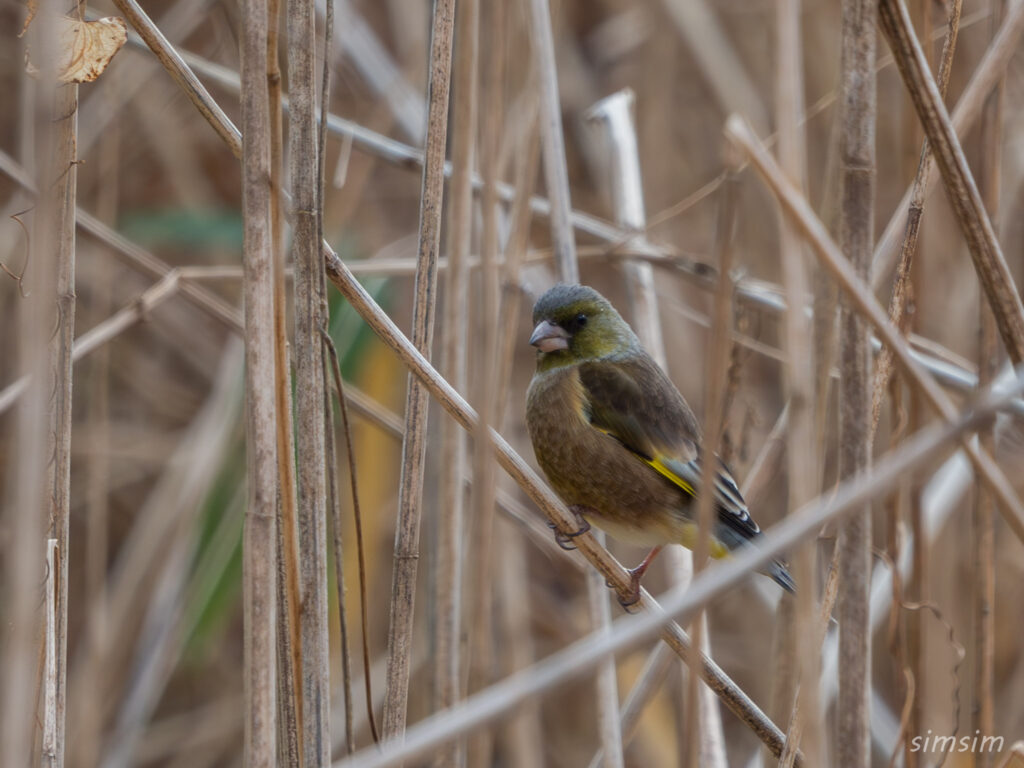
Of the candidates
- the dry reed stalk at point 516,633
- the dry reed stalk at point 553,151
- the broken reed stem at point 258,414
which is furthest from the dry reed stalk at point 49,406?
the dry reed stalk at point 516,633

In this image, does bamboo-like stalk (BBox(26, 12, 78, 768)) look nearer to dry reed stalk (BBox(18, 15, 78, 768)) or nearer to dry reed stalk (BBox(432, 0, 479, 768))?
dry reed stalk (BBox(18, 15, 78, 768))

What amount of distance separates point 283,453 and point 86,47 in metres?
0.75

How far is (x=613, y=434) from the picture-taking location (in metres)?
2.82

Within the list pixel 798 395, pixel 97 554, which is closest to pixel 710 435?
pixel 798 395

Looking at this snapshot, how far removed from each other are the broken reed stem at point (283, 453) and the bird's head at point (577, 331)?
1.25m

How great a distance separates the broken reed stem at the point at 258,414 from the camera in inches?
60.0

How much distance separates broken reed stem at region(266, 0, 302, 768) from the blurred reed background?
35mm

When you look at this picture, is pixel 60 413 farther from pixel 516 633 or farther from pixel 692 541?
pixel 516 633

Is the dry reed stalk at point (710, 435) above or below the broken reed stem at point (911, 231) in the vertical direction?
below

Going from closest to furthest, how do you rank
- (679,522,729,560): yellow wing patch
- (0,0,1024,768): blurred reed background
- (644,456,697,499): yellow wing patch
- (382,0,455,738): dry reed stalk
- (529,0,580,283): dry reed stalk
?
(382,0,455,738): dry reed stalk → (0,0,1024,768): blurred reed background → (529,0,580,283): dry reed stalk → (679,522,729,560): yellow wing patch → (644,456,697,499): yellow wing patch

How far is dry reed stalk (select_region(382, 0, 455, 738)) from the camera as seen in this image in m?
1.82

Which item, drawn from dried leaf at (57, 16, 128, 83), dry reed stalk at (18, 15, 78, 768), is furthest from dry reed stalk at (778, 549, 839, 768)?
dried leaf at (57, 16, 128, 83)

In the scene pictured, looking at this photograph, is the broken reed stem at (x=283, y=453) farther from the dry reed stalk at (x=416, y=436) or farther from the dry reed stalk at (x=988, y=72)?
the dry reed stalk at (x=988, y=72)

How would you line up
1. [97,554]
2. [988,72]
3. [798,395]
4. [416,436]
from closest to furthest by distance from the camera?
[798,395] → [416,436] → [988,72] → [97,554]
